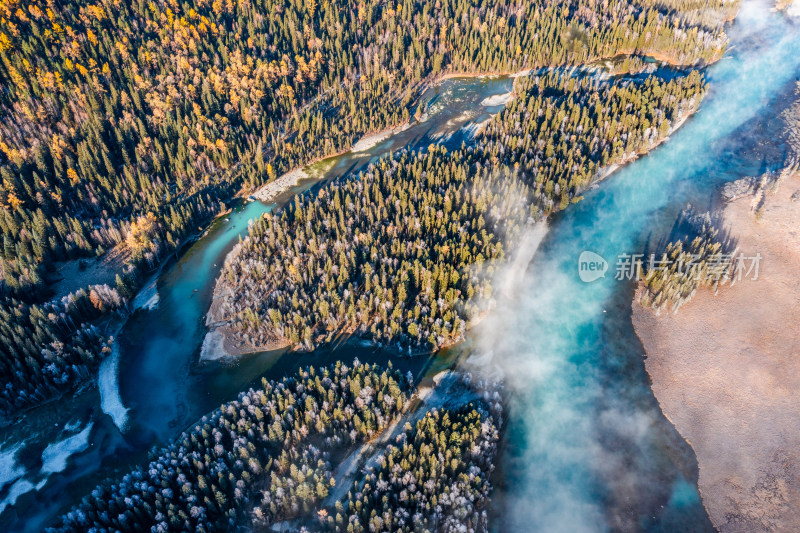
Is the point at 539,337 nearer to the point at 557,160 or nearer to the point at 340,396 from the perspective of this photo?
the point at 340,396

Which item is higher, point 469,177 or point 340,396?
point 469,177

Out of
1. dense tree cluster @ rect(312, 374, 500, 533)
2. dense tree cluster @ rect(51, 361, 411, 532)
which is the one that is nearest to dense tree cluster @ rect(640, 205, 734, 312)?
dense tree cluster @ rect(312, 374, 500, 533)

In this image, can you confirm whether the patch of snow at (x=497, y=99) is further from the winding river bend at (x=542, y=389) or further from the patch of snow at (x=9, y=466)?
the patch of snow at (x=9, y=466)

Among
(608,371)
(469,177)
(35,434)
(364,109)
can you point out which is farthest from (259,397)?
A: (364,109)

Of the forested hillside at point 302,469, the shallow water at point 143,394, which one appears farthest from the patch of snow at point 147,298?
the forested hillside at point 302,469

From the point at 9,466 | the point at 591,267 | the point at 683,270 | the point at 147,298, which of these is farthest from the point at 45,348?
the point at 683,270

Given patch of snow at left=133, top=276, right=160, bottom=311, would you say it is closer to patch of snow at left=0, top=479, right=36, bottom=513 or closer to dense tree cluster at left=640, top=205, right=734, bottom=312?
patch of snow at left=0, top=479, right=36, bottom=513

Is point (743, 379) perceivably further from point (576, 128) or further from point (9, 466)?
point (9, 466)
